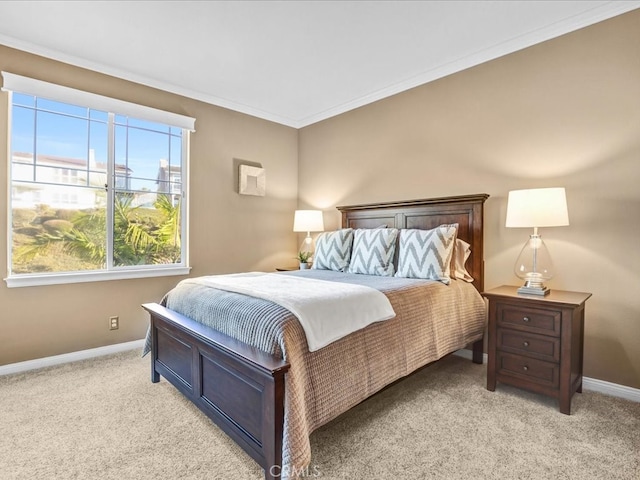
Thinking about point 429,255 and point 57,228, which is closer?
point 429,255

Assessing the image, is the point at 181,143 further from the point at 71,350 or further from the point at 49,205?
the point at 71,350

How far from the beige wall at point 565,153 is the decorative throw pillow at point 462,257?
0.18m

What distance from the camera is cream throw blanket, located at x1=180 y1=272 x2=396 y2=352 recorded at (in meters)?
1.68

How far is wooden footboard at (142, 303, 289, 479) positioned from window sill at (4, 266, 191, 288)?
1.16m

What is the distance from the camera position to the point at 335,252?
3418 millimetres

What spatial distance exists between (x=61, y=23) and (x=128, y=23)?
495mm

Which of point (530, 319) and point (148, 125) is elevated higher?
point (148, 125)

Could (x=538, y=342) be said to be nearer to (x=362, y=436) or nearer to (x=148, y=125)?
(x=362, y=436)

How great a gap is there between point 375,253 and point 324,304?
4.51ft

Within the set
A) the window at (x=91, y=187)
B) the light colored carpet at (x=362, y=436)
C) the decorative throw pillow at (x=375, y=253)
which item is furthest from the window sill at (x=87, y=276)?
the decorative throw pillow at (x=375, y=253)

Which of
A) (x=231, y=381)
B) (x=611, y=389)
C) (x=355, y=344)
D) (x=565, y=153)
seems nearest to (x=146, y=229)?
(x=231, y=381)

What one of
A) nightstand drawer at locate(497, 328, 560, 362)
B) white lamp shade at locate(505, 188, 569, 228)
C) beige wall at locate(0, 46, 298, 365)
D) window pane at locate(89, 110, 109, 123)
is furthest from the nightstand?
window pane at locate(89, 110, 109, 123)

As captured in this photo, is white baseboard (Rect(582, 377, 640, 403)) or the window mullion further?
the window mullion

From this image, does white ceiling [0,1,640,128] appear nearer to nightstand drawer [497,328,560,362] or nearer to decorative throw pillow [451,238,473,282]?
decorative throw pillow [451,238,473,282]
